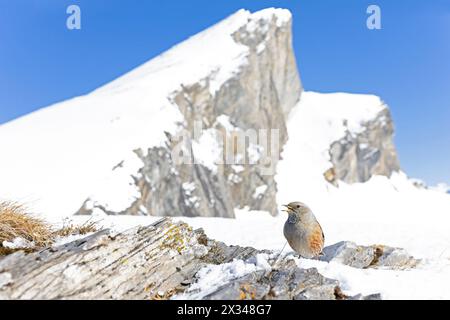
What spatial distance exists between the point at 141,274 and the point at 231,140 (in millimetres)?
54339

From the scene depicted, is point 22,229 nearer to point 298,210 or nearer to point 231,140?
point 298,210

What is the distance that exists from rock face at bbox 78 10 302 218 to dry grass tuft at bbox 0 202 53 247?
21.3m

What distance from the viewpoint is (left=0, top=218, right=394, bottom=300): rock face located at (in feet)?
16.6

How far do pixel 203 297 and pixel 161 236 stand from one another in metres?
1.50

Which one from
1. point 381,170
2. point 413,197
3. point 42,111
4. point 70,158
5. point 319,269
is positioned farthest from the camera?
point 381,170

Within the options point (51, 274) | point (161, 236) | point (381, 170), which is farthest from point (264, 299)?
point (381, 170)

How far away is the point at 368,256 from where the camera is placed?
10.4m

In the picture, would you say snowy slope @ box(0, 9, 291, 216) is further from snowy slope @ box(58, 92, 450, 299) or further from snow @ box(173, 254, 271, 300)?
snow @ box(173, 254, 271, 300)

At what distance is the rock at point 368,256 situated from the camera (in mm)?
9852

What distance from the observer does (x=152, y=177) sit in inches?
1535

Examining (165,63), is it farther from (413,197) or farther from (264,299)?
(264,299)

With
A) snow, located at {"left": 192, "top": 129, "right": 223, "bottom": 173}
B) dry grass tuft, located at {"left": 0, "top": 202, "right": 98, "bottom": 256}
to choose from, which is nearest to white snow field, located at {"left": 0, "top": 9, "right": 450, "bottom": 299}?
dry grass tuft, located at {"left": 0, "top": 202, "right": 98, "bottom": 256}

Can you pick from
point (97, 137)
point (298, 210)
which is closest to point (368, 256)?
point (298, 210)

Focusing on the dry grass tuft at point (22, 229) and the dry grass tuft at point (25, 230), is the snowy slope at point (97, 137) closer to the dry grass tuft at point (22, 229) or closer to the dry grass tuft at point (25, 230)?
the dry grass tuft at point (25, 230)
